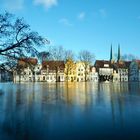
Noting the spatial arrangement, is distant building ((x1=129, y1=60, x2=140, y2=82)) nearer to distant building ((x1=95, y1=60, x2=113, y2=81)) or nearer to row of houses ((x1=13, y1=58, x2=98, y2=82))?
distant building ((x1=95, y1=60, x2=113, y2=81))

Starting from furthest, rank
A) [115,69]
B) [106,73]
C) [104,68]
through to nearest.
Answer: [104,68] < [115,69] < [106,73]

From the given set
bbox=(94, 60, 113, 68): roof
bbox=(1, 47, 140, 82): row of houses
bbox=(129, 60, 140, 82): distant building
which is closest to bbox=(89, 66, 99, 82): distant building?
bbox=(1, 47, 140, 82): row of houses

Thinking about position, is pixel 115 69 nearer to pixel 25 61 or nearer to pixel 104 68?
pixel 104 68

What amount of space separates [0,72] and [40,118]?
22903mm

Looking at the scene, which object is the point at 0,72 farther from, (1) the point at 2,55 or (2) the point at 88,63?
(2) the point at 88,63

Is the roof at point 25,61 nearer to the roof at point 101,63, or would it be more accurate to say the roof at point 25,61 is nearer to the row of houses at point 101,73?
the row of houses at point 101,73

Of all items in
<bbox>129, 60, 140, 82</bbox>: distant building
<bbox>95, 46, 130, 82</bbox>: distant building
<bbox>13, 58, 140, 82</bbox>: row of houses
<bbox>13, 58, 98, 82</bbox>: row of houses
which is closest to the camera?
<bbox>13, 58, 98, 82</bbox>: row of houses

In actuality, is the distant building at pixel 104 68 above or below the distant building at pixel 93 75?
above

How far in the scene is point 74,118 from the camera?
551 inches

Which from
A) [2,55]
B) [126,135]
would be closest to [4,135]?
[126,135]

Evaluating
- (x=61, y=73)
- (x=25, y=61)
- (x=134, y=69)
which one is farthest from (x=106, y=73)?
(x=25, y=61)

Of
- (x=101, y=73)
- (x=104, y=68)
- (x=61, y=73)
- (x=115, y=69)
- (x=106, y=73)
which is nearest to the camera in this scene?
(x=61, y=73)

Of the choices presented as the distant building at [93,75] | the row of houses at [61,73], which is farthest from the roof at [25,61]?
the distant building at [93,75]

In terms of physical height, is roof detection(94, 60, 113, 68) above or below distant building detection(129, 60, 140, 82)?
above
